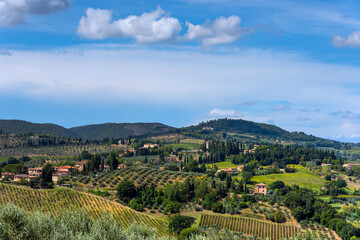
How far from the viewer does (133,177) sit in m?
93.9

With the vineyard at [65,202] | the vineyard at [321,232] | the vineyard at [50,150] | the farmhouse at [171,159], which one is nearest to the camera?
the vineyard at [321,232]

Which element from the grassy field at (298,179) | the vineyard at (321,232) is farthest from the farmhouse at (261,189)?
the vineyard at (321,232)

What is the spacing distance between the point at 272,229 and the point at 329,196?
44259mm

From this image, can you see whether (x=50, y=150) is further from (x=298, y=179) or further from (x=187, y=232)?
(x=187, y=232)

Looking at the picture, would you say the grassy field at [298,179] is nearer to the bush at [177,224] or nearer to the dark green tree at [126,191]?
the dark green tree at [126,191]

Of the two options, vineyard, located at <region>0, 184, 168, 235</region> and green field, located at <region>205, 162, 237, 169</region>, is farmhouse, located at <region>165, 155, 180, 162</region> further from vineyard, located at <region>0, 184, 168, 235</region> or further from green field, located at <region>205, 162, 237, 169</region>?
vineyard, located at <region>0, 184, 168, 235</region>

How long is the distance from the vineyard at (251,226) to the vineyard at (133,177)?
69.9 feet

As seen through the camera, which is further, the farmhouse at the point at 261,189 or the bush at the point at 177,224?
the farmhouse at the point at 261,189

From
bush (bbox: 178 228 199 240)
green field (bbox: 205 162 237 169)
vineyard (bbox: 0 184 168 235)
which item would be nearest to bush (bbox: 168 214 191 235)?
vineyard (bbox: 0 184 168 235)

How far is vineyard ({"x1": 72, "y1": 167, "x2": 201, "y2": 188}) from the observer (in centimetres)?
9019

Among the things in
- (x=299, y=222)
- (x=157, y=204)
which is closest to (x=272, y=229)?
(x=299, y=222)

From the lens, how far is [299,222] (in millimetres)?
76062

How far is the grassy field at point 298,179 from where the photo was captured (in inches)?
4525

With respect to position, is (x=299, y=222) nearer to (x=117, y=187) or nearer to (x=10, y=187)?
(x=117, y=187)
